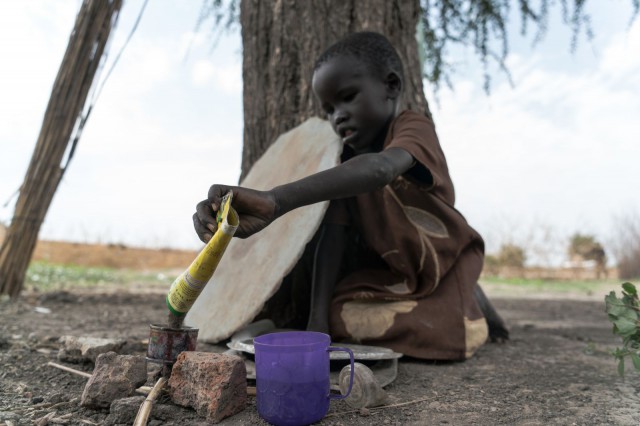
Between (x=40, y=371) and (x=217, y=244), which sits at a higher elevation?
(x=217, y=244)

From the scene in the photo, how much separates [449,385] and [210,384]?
0.82 metres

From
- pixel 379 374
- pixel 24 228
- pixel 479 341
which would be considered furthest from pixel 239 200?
pixel 24 228

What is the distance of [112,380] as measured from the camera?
132 cm

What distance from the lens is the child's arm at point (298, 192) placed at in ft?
4.34

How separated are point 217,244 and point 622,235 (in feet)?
40.0

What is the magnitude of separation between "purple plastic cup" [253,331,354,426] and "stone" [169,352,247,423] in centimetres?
7

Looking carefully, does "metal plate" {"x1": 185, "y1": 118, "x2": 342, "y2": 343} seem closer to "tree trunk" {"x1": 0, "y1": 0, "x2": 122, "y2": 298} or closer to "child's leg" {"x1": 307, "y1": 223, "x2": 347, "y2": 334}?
"child's leg" {"x1": 307, "y1": 223, "x2": 347, "y2": 334}

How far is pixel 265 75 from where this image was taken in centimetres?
292

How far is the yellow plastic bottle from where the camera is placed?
4.00ft

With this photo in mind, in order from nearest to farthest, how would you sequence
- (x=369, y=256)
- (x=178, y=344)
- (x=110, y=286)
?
(x=178, y=344), (x=369, y=256), (x=110, y=286)

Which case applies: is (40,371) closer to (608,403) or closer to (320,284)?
(320,284)

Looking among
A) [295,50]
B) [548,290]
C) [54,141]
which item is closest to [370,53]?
[295,50]

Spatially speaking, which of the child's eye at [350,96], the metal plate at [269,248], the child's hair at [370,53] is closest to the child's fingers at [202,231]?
the metal plate at [269,248]

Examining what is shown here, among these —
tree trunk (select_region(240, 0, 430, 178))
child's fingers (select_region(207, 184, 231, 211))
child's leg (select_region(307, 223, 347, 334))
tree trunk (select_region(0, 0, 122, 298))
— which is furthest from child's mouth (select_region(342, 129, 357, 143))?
tree trunk (select_region(0, 0, 122, 298))
